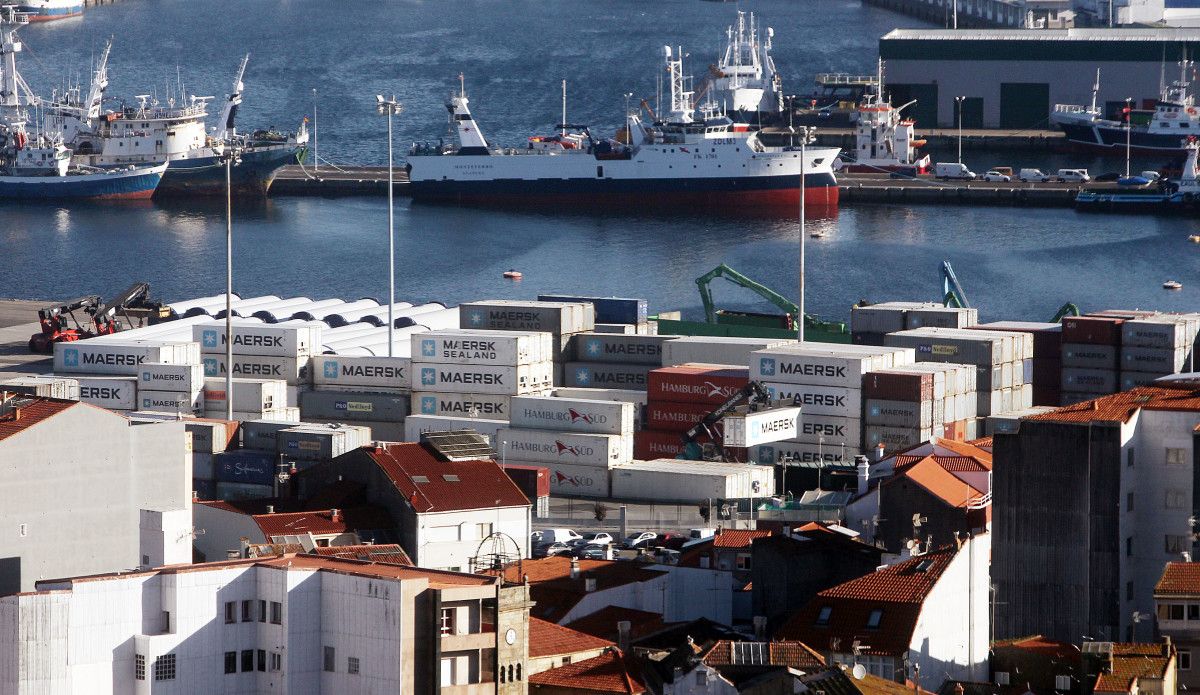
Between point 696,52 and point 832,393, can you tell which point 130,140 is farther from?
point 832,393

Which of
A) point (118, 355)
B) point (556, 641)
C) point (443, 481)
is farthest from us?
point (118, 355)

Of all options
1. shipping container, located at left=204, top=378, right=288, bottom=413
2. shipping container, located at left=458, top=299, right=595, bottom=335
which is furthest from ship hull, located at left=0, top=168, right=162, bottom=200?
shipping container, located at left=204, top=378, right=288, bottom=413

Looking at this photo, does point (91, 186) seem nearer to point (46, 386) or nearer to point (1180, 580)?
point (46, 386)

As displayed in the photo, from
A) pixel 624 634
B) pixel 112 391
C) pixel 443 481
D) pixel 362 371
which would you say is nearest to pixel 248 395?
pixel 112 391

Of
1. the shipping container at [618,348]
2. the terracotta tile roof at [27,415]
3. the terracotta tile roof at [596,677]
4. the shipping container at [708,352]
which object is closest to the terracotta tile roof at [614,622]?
the terracotta tile roof at [596,677]

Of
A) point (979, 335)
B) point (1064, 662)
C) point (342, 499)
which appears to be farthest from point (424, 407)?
point (1064, 662)

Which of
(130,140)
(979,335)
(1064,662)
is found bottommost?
(1064,662)

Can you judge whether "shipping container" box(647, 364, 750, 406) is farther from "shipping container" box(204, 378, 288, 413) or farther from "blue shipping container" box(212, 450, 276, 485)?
"blue shipping container" box(212, 450, 276, 485)
